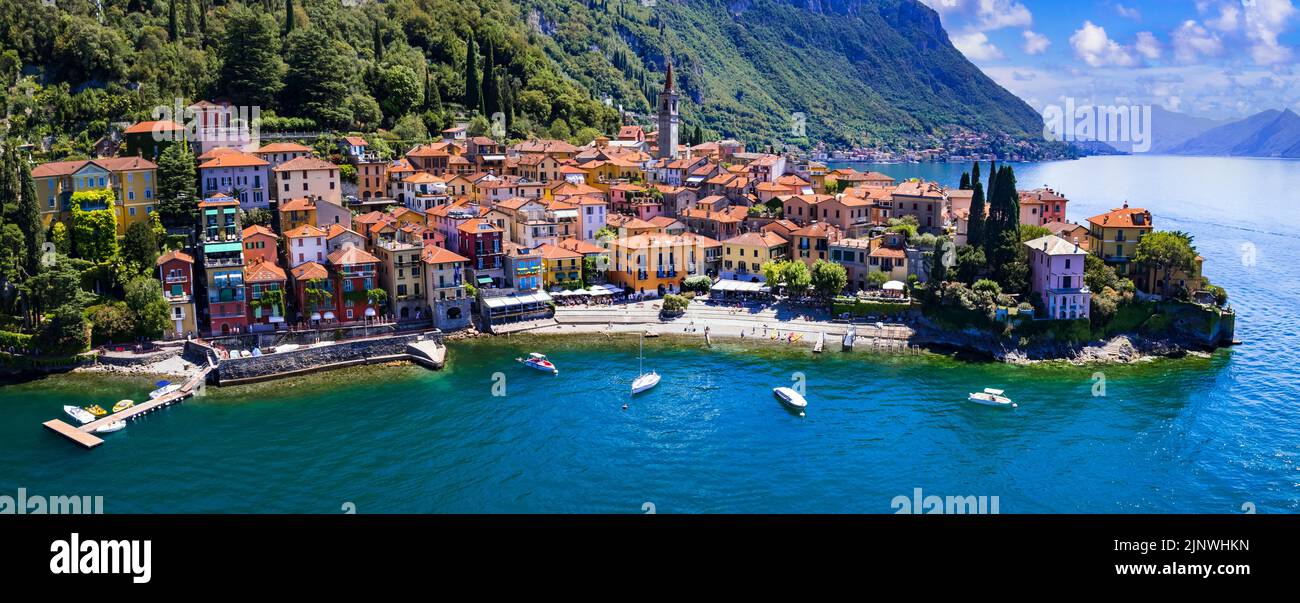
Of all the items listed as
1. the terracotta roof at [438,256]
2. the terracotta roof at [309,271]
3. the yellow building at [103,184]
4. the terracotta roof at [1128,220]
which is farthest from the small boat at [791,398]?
the yellow building at [103,184]

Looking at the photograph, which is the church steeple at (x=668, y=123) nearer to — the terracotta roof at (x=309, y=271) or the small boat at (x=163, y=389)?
the terracotta roof at (x=309, y=271)

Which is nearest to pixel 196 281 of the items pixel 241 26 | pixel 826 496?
pixel 241 26

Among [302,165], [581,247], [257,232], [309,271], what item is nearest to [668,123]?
[581,247]

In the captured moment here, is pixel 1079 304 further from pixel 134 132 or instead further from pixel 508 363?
pixel 134 132

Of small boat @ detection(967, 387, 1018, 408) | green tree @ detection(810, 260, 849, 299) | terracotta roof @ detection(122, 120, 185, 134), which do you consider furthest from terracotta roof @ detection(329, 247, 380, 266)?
small boat @ detection(967, 387, 1018, 408)

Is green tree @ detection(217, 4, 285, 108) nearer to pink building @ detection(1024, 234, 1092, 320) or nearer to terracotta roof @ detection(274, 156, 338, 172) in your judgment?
terracotta roof @ detection(274, 156, 338, 172)

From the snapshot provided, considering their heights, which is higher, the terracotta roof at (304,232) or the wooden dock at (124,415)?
the terracotta roof at (304,232)

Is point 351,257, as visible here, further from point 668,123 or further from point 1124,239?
point 668,123
